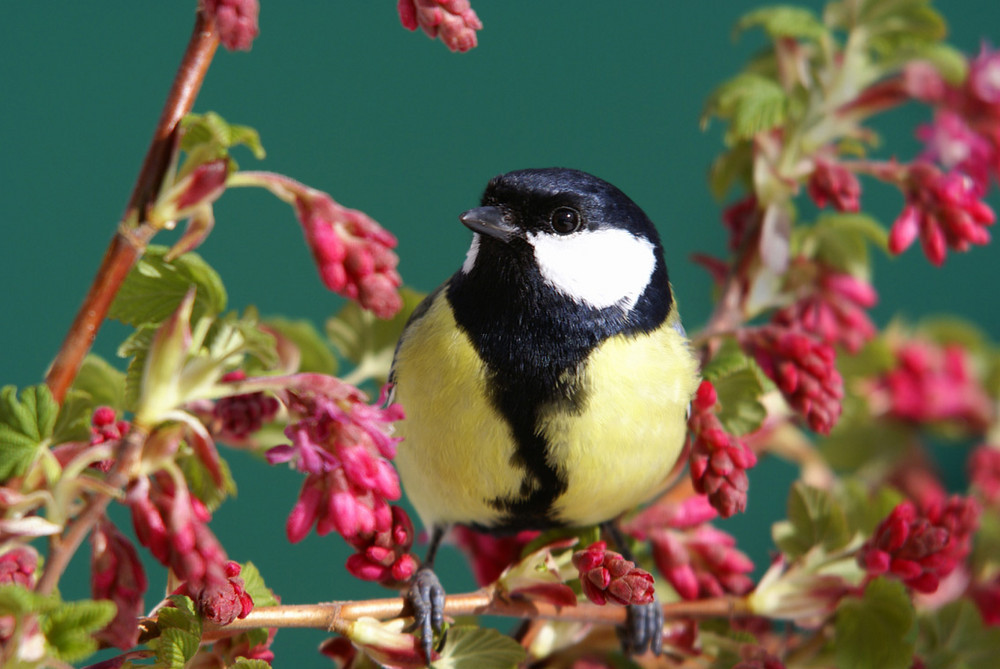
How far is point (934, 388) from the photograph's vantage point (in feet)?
3.71

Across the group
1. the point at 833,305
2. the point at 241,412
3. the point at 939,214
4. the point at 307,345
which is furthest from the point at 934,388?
the point at 241,412

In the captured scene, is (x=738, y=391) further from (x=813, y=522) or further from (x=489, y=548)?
(x=489, y=548)

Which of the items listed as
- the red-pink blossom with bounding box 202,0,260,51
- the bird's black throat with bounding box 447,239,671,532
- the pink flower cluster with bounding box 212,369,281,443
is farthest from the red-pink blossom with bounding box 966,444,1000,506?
the red-pink blossom with bounding box 202,0,260,51

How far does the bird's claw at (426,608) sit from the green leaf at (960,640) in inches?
13.9

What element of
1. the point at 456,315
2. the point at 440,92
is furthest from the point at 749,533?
the point at 456,315

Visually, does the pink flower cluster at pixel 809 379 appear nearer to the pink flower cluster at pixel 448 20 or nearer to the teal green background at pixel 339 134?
the pink flower cluster at pixel 448 20

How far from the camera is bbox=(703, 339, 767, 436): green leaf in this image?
0.61m

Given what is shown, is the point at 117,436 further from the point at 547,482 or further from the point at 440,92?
the point at 440,92

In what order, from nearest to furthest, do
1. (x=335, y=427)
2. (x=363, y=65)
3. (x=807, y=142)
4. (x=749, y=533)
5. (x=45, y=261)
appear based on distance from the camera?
(x=335, y=427), (x=807, y=142), (x=45, y=261), (x=363, y=65), (x=749, y=533)

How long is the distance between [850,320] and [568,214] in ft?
0.91

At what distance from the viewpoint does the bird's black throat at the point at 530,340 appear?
0.61 meters

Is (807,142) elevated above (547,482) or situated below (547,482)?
above

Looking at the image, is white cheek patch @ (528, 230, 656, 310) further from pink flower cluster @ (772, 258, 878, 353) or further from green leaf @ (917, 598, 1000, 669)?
green leaf @ (917, 598, 1000, 669)

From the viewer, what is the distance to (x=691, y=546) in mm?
687
